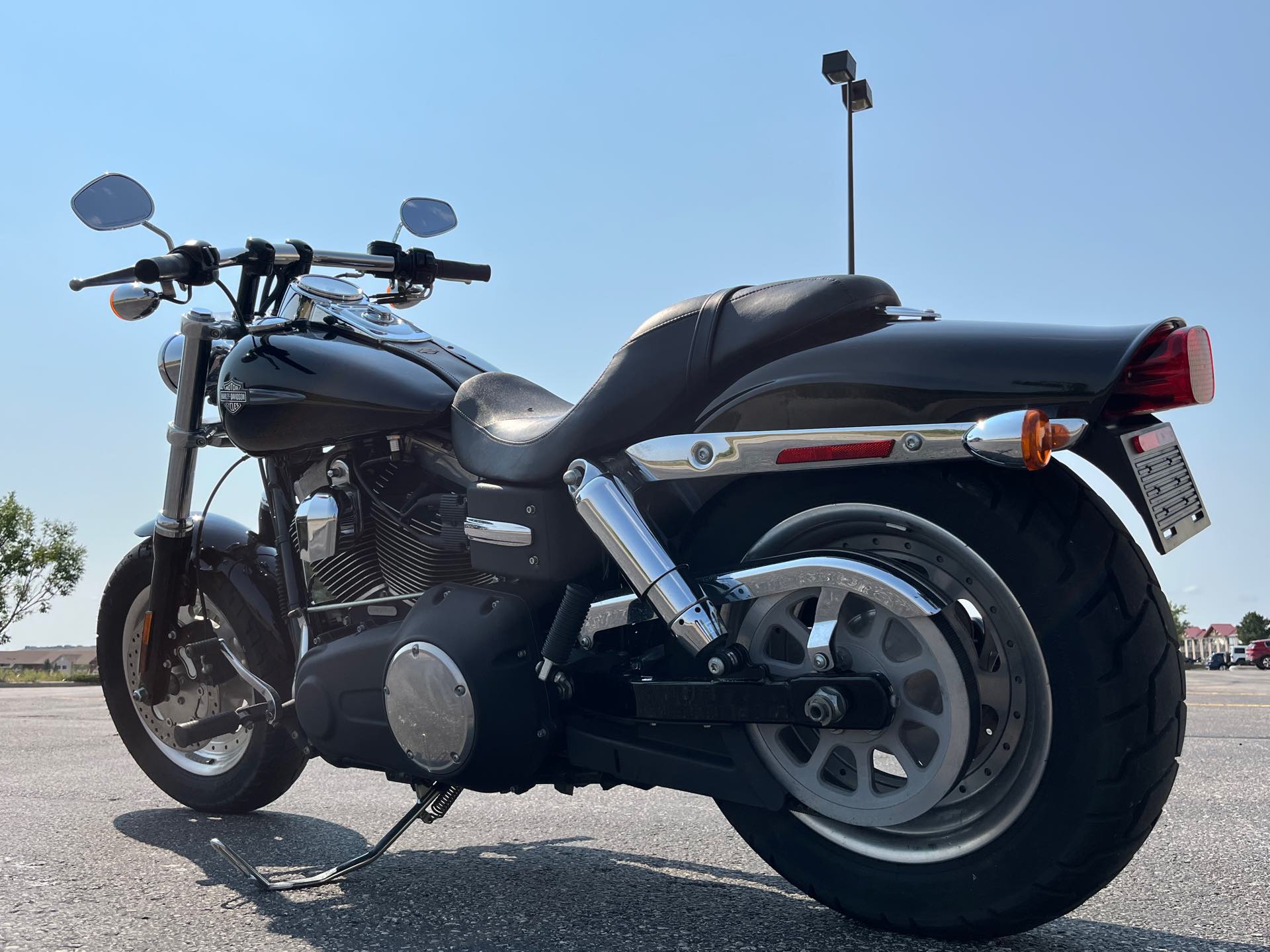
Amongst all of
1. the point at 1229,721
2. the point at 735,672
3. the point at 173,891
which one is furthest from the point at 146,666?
the point at 1229,721

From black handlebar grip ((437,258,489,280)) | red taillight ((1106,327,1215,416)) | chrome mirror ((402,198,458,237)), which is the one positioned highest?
chrome mirror ((402,198,458,237))

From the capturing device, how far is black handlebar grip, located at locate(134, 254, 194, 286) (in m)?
3.47

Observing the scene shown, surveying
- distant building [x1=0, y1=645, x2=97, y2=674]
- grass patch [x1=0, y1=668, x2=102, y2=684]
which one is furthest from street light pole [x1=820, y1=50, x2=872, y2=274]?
distant building [x1=0, y1=645, x2=97, y2=674]

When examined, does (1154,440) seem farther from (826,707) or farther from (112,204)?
(112,204)

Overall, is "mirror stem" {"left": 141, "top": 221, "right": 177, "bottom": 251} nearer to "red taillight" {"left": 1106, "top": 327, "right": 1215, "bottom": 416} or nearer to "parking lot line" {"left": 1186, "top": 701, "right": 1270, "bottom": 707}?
"red taillight" {"left": 1106, "top": 327, "right": 1215, "bottom": 416}

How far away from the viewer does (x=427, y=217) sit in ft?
13.7

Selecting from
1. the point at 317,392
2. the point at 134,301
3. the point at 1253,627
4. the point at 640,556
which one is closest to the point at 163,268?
the point at 134,301

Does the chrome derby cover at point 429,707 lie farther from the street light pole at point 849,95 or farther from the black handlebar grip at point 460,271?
the street light pole at point 849,95

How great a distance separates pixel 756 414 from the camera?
2.40m

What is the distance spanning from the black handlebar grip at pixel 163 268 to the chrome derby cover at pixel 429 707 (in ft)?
5.03

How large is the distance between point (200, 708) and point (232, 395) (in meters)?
1.26

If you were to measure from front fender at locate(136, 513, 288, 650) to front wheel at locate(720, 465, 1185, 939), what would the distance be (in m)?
1.94

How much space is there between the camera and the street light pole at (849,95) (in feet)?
35.1

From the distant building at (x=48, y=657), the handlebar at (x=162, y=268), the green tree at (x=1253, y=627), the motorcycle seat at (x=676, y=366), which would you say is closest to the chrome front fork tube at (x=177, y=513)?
the handlebar at (x=162, y=268)
